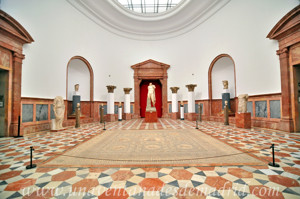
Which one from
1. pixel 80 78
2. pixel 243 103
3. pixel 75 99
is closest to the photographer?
pixel 243 103

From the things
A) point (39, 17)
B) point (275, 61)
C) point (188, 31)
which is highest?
point (188, 31)

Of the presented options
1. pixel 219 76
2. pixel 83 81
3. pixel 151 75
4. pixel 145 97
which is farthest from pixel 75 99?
pixel 219 76

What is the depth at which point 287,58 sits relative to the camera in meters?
5.65

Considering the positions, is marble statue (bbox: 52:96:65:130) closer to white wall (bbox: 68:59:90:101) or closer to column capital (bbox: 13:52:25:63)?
column capital (bbox: 13:52:25:63)

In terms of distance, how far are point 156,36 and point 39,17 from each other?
945 centimetres

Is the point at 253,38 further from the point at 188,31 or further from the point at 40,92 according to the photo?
the point at 40,92

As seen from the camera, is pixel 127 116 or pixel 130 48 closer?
pixel 127 116

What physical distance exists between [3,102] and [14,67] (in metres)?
1.43

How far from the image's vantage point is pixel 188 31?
39.7 ft

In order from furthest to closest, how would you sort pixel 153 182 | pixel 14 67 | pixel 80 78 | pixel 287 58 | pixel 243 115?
pixel 80 78
pixel 243 115
pixel 287 58
pixel 14 67
pixel 153 182

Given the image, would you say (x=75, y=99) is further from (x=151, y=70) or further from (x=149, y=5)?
(x=149, y=5)

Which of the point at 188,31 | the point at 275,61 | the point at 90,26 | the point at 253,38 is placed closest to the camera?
the point at 275,61

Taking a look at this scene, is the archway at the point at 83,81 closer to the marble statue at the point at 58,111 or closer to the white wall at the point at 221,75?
the marble statue at the point at 58,111

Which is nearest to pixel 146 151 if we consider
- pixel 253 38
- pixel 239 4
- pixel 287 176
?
pixel 287 176
